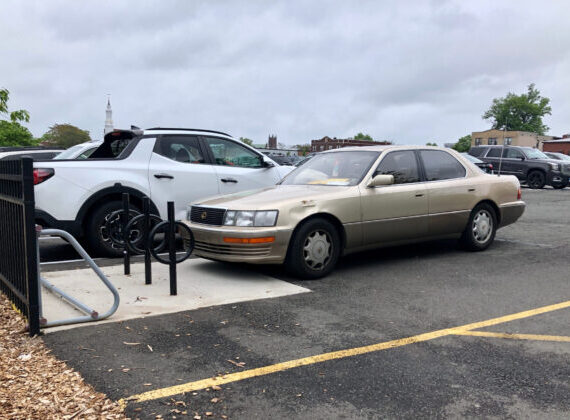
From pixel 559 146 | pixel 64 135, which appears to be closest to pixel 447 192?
pixel 64 135

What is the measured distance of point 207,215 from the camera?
621cm

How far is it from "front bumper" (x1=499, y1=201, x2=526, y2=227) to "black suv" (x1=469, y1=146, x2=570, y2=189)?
51.2 ft

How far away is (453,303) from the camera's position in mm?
5246

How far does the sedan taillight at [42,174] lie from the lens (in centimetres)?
674

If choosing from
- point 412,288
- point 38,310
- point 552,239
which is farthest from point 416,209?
point 38,310

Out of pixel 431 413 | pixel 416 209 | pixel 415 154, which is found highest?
pixel 415 154

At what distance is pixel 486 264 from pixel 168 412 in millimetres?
5248

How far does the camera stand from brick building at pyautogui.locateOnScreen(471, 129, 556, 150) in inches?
3893

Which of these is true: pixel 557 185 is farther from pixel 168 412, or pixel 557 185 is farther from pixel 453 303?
pixel 168 412

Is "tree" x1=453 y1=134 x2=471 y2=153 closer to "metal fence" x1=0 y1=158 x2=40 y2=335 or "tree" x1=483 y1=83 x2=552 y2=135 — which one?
"tree" x1=483 y1=83 x2=552 y2=135

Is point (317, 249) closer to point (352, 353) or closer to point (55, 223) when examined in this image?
point (352, 353)

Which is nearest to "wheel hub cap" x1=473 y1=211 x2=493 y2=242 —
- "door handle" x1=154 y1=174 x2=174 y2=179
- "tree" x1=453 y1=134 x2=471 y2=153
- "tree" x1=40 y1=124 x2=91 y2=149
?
"door handle" x1=154 y1=174 x2=174 y2=179

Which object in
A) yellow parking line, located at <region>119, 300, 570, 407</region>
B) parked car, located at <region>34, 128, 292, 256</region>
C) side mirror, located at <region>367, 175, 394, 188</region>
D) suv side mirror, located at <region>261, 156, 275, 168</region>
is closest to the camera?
yellow parking line, located at <region>119, 300, 570, 407</region>

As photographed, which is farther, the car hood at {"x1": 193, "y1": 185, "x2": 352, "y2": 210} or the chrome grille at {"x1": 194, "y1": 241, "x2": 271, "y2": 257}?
the car hood at {"x1": 193, "y1": 185, "x2": 352, "y2": 210}
